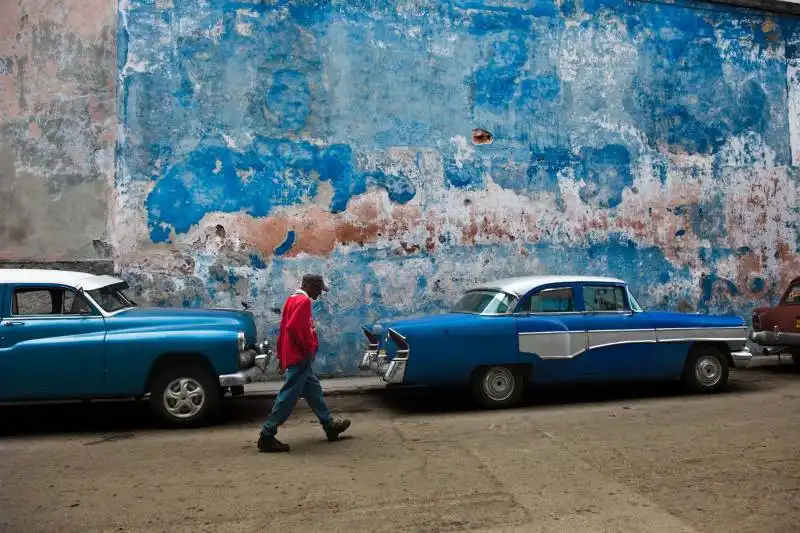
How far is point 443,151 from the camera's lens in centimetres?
1187

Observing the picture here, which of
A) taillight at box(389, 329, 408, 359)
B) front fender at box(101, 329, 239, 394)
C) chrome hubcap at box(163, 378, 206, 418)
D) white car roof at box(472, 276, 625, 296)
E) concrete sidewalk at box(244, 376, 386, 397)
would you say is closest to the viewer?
front fender at box(101, 329, 239, 394)

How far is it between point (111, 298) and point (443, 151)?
244 inches

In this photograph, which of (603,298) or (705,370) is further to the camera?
(705,370)

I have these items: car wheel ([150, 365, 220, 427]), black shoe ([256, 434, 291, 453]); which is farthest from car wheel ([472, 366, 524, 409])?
car wheel ([150, 365, 220, 427])

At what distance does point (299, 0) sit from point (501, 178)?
457cm

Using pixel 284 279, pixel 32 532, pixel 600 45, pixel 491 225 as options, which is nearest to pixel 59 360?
pixel 32 532

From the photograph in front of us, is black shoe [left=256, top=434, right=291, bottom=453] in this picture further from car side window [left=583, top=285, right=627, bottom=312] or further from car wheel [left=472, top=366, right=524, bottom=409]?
car side window [left=583, top=285, right=627, bottom=312]

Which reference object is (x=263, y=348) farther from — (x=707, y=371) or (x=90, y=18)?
(x=90, y=18)

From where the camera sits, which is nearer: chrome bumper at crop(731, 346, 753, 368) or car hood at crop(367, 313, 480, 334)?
car hood at crop(367, 313, 480, 334)

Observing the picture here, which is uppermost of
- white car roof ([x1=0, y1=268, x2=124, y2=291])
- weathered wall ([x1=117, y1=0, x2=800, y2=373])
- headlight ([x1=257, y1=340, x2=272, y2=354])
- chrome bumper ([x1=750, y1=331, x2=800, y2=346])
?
weathered wall ([x1=117, y1=0, x2=800, y2=373])

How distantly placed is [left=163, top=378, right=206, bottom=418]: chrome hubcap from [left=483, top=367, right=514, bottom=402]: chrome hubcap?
3.17 meters

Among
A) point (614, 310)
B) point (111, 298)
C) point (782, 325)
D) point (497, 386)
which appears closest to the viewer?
point (111, 298)

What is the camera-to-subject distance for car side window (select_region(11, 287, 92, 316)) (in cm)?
720

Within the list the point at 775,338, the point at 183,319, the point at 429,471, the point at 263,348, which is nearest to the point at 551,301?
the point at 263,348
